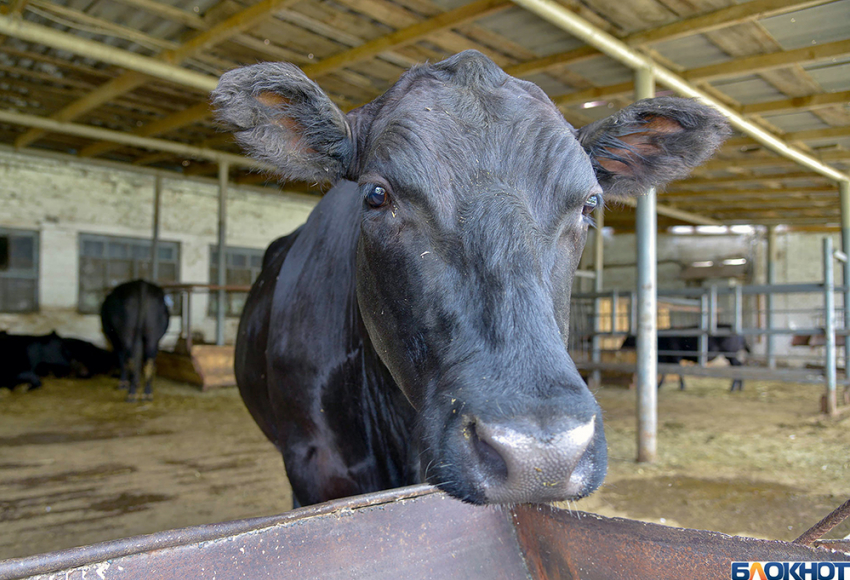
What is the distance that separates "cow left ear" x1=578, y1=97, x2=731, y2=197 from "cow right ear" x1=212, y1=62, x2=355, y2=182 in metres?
0.82

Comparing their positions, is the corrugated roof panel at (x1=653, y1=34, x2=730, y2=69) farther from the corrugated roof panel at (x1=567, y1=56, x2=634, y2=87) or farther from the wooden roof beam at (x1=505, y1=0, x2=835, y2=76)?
the corrugated roof panel at (x1=567, y1=56, x2=634, y2=87)

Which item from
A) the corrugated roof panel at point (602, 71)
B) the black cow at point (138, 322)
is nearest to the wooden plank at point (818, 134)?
the corrugated roof panel at point (602, 71)

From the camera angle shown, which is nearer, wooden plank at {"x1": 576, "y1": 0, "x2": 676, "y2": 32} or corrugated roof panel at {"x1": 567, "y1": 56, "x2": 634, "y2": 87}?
wooden plank at {"x1": 576, "y1": 0, "x2": 676, "y2": 32}

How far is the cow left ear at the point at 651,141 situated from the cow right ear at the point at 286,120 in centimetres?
82

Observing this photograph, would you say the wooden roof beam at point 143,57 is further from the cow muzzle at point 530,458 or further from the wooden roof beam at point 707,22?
the cow muzzle at point 530,458

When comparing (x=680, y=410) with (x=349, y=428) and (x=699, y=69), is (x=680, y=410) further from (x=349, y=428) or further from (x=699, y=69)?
(x=349, y=428)

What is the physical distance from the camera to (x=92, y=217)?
11805 mm

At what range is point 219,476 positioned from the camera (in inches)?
179

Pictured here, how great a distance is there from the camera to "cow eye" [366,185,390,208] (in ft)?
4.85

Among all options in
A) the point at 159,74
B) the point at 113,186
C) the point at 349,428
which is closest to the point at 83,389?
the point at 113,186

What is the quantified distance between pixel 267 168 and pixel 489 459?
1.29m

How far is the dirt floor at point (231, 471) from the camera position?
356 cm

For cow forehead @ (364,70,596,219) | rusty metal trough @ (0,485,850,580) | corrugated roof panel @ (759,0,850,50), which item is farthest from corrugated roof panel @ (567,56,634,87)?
rusty metal trough @ (0,485,850,580)

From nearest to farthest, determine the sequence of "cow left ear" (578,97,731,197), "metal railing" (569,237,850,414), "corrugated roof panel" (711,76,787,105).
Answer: "cow left ear" (578,97,731,197), "corrugated roof panel" (711,76,787,105), "metal railing" (569,237,850,414)
